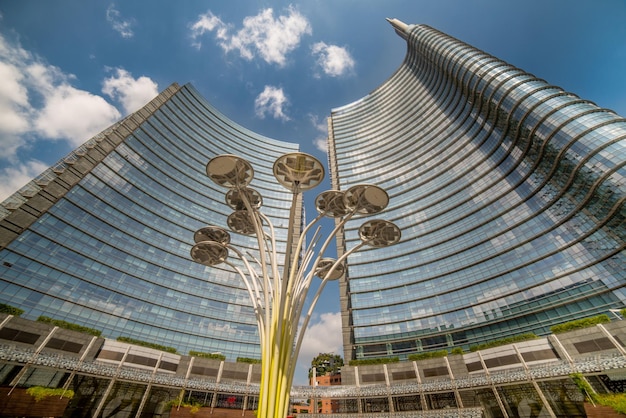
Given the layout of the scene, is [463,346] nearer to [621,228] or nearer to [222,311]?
[621,228]

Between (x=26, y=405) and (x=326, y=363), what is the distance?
5418cm

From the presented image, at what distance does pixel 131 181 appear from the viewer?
5181cm

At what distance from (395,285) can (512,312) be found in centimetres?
1763

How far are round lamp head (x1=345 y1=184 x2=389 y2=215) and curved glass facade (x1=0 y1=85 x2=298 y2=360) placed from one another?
Result: 4049 cm

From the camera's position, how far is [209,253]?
17.5 meters

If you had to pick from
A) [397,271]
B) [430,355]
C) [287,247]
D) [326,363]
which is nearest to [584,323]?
[430,355]

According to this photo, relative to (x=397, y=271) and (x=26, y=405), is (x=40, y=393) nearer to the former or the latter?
(x=26, y=405)

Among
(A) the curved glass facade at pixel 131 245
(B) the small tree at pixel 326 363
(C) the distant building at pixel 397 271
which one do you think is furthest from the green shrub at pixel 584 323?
(B) the small tree at pixel 326 363

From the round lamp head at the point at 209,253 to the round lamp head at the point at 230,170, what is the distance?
4322mm

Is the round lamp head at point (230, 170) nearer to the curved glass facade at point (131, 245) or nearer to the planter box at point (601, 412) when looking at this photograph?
→ the planter box at point (601, 412)

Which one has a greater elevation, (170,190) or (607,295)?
(170,190)

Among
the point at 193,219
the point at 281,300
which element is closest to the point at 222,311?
the point at 193,219

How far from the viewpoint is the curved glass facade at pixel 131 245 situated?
3616cm

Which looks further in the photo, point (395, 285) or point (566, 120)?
point (395, 285)
